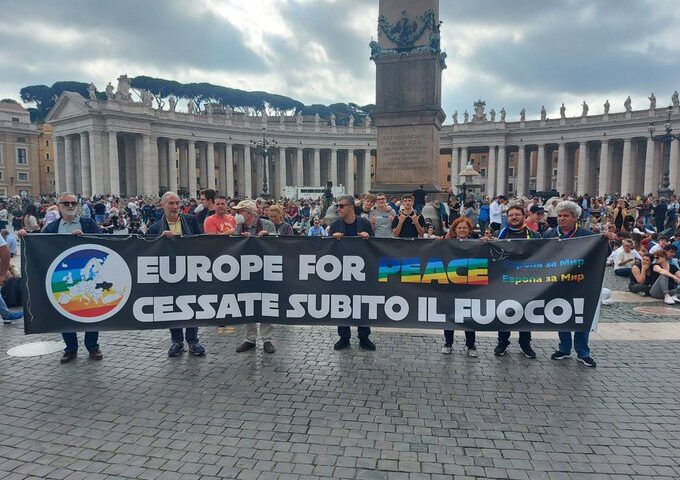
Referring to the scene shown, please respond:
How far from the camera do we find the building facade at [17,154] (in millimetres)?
85000

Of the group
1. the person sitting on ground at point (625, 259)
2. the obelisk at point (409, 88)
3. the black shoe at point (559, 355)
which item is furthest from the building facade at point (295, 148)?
the black shoe at point (559, 355)

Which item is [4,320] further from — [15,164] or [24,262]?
[15,164]

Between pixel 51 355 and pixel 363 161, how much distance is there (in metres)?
83.1

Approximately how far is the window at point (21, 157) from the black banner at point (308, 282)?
323 ft

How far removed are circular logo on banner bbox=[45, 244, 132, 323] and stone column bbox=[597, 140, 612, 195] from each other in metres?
76.2

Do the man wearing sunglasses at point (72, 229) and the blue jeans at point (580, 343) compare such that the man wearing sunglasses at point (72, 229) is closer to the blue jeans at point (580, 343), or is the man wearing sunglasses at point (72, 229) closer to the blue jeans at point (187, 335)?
the blue jeans at point (187, 335)

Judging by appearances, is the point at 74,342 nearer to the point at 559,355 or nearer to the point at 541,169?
the point at 559,355

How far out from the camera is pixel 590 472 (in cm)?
387

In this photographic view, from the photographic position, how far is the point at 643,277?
11.2 meters

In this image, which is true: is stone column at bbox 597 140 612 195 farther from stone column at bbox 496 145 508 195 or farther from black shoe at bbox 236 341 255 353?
black shoe at bbox 236 341 255 353

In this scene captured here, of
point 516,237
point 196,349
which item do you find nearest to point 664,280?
point 516,237

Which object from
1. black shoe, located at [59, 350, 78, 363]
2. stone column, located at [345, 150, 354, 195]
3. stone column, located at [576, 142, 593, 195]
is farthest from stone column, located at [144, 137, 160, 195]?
black shoe, located at [59, 350, 78, 363]

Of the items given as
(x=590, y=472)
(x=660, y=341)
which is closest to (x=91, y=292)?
(x=590, y=472)

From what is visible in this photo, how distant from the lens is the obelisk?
15.9 metres
